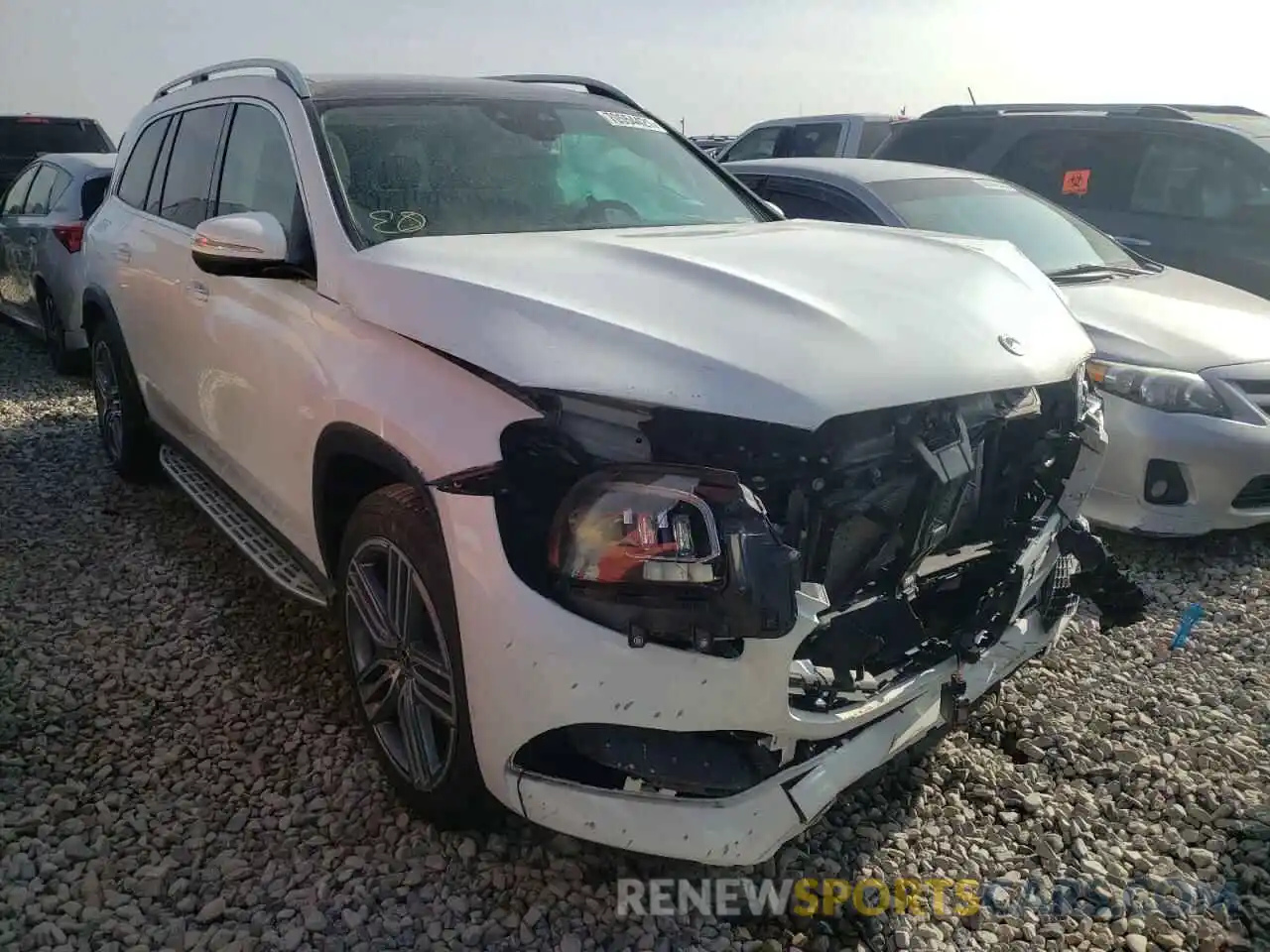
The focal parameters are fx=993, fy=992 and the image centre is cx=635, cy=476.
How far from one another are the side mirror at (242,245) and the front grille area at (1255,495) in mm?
3827

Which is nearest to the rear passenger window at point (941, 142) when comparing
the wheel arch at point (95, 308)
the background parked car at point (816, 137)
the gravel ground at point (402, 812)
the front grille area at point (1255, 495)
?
the background parked car at point (816, 137)

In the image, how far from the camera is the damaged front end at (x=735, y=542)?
6.23 ft

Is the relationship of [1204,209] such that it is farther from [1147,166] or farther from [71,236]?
[71,236]

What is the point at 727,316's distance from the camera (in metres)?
2.17

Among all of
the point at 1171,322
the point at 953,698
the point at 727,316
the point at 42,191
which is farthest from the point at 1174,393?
the point at 42,191

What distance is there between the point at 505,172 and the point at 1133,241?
5242mm

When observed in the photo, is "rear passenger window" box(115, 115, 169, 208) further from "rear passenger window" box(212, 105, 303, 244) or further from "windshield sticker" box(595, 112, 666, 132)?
"windshield sticker" box(595, 112, 666, 132)

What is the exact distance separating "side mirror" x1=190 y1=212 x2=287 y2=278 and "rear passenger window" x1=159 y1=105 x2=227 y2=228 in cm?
106

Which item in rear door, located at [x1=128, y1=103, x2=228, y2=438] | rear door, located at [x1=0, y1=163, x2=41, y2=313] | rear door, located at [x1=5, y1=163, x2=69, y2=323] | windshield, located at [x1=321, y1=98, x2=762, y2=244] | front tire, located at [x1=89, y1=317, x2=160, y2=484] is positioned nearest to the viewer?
windshield, located at [x1=321, y1=98, x2=762, y2=244]

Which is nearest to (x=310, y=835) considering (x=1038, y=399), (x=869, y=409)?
(x=869, y=409)

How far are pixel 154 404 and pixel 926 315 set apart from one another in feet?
11.5

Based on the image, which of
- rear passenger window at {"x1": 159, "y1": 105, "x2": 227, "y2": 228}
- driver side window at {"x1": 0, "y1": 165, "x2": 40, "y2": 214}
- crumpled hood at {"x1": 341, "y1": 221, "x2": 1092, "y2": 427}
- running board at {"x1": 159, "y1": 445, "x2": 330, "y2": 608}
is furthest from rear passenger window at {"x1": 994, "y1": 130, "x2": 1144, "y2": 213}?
driver side window at {"x1": 0, "y1": 165, "x2": 40, "y2": 214}

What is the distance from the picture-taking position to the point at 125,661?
3.37 metres

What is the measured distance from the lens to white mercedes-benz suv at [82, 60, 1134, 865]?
1.94 m
